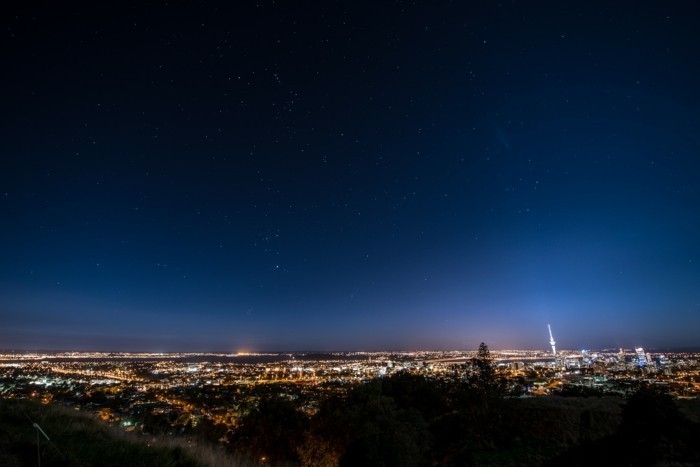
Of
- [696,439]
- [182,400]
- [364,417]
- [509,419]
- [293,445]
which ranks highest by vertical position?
[696,439]

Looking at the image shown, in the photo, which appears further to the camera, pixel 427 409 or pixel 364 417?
pixel 427 409

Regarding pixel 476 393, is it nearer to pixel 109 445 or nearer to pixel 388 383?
pixel 388 383

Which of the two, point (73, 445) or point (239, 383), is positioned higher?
point (73, 445)

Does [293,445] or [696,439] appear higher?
[696,439]

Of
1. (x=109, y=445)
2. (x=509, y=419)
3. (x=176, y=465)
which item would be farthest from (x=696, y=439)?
(x=509, y=419)

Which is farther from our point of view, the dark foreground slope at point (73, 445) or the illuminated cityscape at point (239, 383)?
the illuminated cityscape at point (239, 383)

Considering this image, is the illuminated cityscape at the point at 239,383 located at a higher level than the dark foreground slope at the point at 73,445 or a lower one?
lower

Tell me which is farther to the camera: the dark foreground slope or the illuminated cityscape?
the illuminated cityscape

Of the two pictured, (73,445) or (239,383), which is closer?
(73,445)
